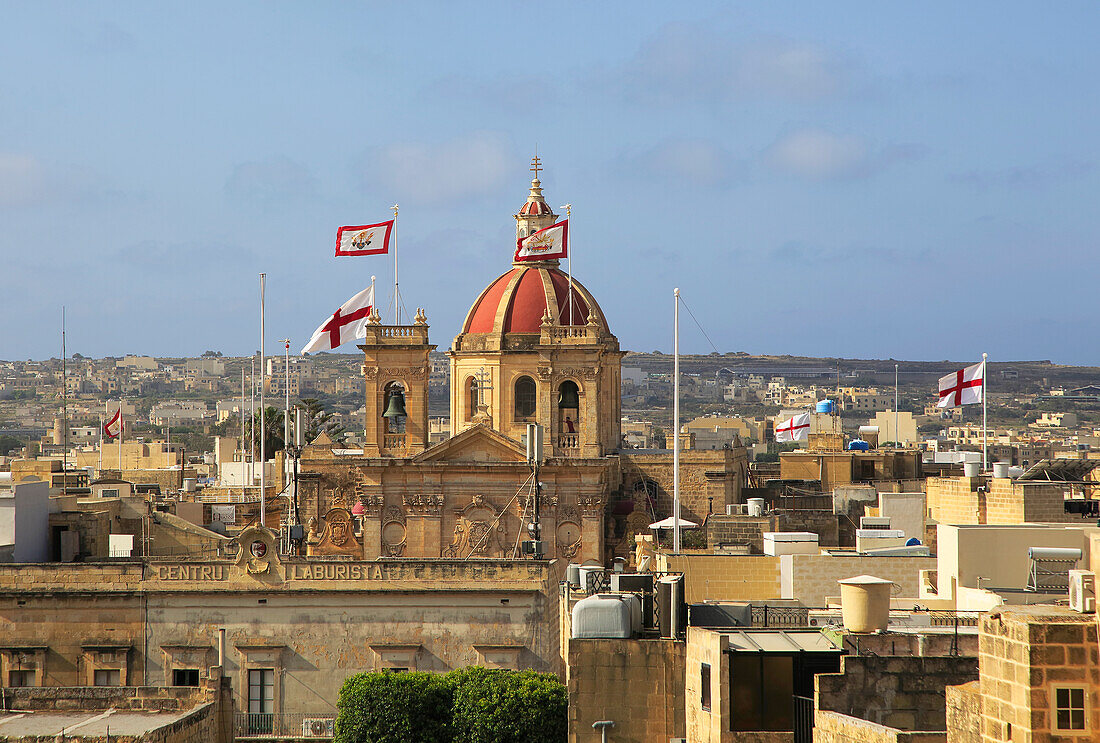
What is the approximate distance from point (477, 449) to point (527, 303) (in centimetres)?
938

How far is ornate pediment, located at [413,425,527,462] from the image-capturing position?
54312 mm

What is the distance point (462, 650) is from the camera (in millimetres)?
29109

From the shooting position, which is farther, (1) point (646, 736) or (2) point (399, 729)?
(2) point (399, 729)

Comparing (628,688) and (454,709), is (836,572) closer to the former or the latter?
(454,709)

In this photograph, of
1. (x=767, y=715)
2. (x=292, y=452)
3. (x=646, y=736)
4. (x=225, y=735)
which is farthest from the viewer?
(x=292, y=452)

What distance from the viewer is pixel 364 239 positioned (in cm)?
5228

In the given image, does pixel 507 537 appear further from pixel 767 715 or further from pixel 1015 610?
pixel 1015 610

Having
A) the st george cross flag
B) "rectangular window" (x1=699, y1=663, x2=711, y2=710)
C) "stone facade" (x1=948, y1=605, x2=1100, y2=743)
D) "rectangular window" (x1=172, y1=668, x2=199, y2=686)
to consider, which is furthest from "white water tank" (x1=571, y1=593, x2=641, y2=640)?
the st george cross flag

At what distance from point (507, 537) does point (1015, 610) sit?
144ft

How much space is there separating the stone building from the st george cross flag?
10.6 ft

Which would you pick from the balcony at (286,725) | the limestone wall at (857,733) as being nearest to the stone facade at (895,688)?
the limestone wall at (857,733)

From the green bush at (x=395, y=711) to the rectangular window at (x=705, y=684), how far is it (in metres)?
8.85

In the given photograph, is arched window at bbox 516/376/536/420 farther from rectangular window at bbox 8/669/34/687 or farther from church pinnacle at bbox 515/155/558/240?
rectangular window at bbox 8/669/34/687

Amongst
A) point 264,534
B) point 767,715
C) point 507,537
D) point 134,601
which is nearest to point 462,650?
point 264,534
